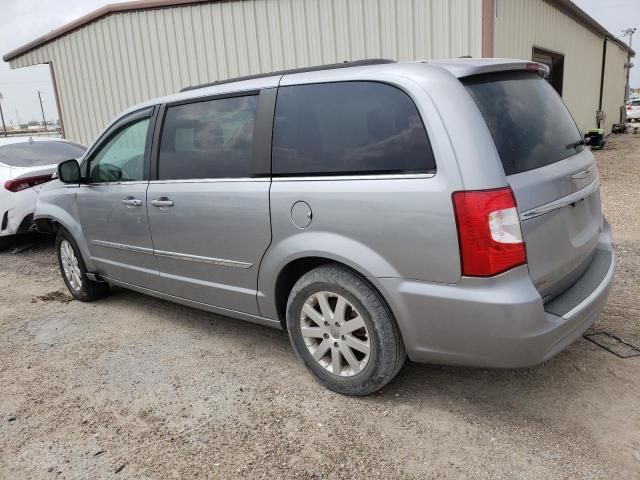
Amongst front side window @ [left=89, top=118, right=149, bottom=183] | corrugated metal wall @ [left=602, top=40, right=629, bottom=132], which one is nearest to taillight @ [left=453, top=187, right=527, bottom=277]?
front side window @ [left=89, top=118, right=149, bottom=183]

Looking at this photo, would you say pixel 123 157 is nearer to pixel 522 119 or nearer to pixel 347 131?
pixel 347 131

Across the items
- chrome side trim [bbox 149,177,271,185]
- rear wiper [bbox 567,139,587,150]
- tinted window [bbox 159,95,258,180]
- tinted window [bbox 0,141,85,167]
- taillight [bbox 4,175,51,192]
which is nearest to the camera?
rear wiper [bbox 567,139,587,150]

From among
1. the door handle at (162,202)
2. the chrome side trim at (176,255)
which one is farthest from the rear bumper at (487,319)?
the door handle at (162,202)

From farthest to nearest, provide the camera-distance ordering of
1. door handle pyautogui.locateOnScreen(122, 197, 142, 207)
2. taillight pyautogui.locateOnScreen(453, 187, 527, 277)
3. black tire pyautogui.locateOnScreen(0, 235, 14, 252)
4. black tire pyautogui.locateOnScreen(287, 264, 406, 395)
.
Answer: black tire pyautogui.locateOnScreen(0, 235, 14, 252), door handle pyautogui.locateOnScreen(122, 197, 142, 207), black tire pyautogui.locateOnScreen(287, 264, 406, 395), taillight pyautogui.locateOnScreen(453, 187, 527, 277)

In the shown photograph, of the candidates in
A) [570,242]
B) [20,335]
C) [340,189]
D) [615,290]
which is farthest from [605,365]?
[20,335]

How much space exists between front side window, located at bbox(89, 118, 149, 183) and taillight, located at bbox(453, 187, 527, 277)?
2509 mm

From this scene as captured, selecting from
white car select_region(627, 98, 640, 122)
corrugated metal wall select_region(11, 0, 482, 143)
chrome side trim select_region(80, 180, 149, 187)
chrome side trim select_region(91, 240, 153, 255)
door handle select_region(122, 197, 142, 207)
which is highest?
corrugated metal wall select_region(11, 0, 482, 143)

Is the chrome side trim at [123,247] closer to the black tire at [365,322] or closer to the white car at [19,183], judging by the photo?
the black tire at [365,322]

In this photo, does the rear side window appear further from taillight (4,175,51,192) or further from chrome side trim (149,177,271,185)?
taillight (4,175,51,192)

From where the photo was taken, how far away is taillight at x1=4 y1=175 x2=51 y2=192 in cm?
654

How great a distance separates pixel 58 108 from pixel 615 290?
1179 cm

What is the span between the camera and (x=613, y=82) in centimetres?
2295

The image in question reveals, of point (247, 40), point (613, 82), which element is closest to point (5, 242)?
point (247, 40)

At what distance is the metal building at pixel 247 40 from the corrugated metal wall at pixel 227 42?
0.05 ft
